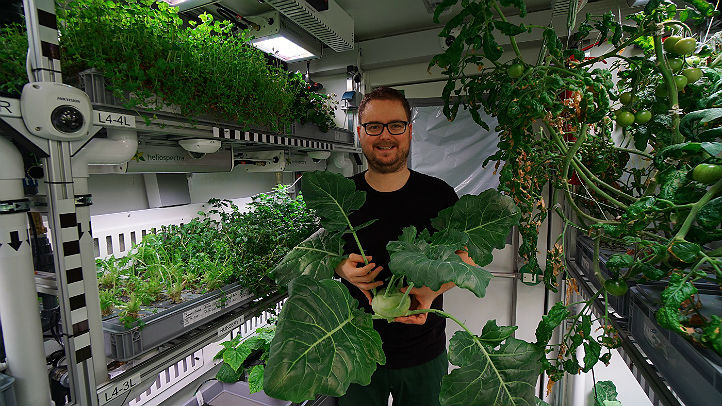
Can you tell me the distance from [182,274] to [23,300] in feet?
1.98

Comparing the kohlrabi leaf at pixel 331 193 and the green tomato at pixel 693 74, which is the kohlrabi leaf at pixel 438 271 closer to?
the kohlrabi leaf at pixel 331 193

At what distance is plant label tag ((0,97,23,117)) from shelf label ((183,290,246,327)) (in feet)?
2.78

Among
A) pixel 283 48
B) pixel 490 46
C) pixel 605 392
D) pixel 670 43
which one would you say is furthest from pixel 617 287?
pixel 283 48

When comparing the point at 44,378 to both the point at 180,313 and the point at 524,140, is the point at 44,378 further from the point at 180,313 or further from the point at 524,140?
the point at 524,140

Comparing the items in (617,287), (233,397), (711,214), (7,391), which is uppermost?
(711,214)

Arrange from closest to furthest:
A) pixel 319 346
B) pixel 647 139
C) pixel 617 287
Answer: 1. pixel 319 346
2. pixel 617 287
3. pixel 647 139

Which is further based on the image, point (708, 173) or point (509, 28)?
point (509, 28)

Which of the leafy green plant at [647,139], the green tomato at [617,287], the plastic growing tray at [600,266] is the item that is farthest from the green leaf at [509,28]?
the plastic growing tray at [600,266]

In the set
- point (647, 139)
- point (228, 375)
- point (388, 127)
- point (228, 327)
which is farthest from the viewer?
point (228, 375)

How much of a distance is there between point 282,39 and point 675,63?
2.07 m

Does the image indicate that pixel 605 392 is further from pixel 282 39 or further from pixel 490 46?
pixel 282 39

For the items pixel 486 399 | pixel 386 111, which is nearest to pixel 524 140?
pixel 386 111

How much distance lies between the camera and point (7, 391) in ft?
2.96

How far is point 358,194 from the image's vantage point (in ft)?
3.73
